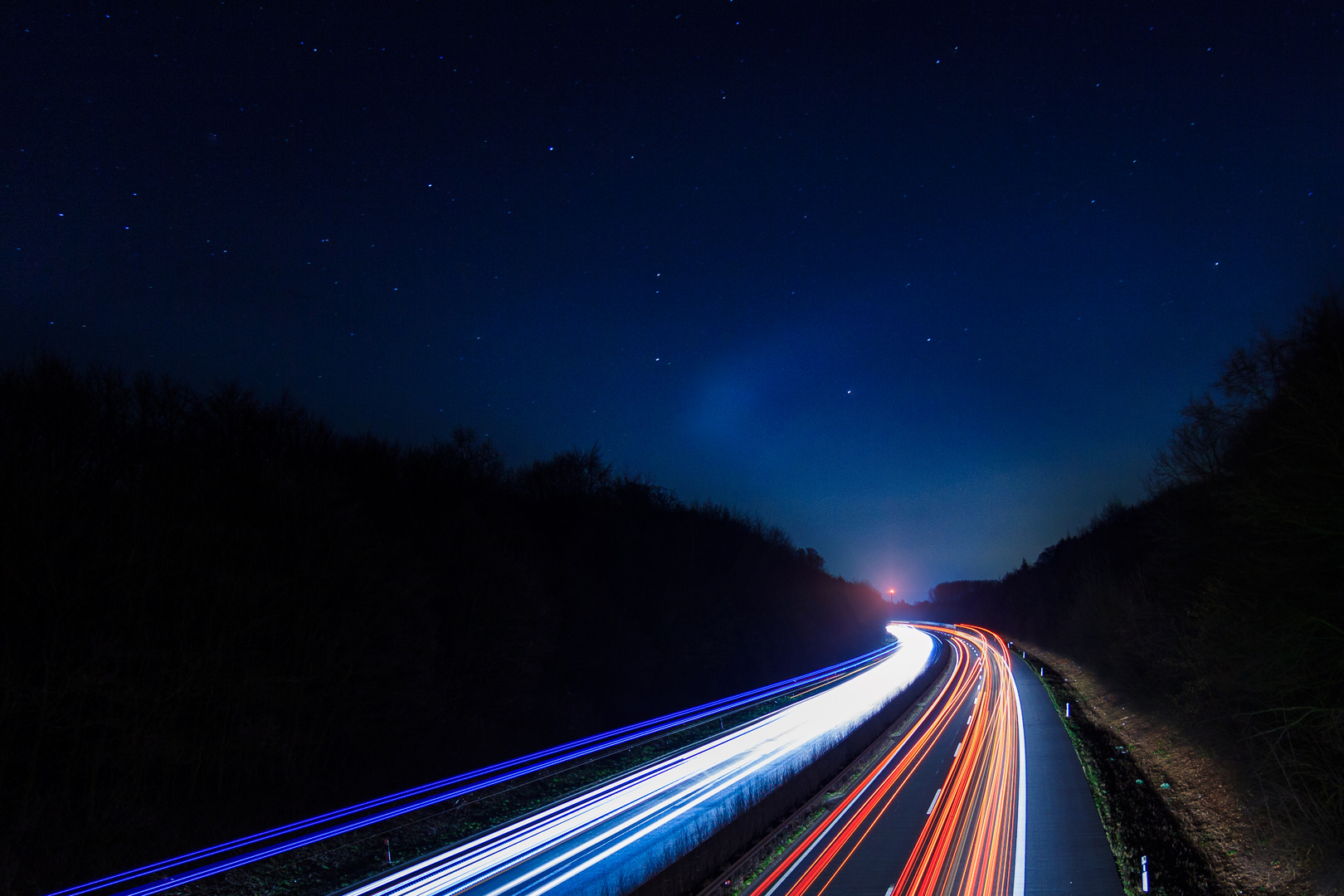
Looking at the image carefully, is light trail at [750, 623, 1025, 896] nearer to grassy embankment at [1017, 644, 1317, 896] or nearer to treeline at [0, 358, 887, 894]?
grassy embankment at [1017, 644, 1317, 896]

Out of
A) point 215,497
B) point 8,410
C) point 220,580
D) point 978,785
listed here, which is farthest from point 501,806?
point 8,410

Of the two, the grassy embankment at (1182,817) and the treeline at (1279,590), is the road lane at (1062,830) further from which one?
the treeline at (1279,590)

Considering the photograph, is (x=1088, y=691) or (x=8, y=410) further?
(x=1088, y=691)

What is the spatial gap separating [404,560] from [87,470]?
8794mm

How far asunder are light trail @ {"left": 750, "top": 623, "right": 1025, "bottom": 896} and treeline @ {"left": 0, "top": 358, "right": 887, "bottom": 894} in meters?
11.7

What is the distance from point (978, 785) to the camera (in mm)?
18219

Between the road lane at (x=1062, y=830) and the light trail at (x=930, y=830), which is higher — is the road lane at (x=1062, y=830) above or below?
below

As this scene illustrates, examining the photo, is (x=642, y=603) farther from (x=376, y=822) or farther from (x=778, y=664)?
(x=376, y=822)

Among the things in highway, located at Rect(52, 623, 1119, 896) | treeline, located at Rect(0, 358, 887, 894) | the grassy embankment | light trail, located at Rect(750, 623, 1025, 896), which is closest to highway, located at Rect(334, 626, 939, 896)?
highway, located at Rect(52, 623, 1119, 896)

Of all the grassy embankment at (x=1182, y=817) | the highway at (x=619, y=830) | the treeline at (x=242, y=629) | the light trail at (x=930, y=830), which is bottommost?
the grassy embankment at (x=1182, y=817)

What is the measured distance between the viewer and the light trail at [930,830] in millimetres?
11859

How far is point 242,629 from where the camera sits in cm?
1638

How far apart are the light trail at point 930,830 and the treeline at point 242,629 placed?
11.7 m

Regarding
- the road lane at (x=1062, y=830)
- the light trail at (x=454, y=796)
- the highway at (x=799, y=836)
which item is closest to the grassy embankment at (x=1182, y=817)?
the road lane at (x=1062, y=830)
